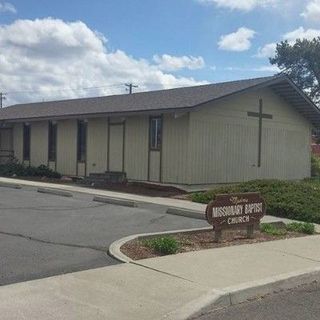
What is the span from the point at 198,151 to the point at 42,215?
30.7 ft

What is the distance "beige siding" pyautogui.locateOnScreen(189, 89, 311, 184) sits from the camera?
2135 centimetres

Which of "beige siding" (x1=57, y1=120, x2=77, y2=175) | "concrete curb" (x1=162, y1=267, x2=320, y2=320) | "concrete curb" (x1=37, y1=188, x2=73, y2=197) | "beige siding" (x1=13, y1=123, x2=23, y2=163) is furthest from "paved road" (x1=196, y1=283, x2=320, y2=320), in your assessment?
"beige siding" (x1=13, y1=123, x2=23, y2=163)

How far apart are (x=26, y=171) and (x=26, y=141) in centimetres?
309

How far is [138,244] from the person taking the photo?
9.42 meters

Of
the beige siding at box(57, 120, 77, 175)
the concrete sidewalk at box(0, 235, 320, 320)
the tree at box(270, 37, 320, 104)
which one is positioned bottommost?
the concrete sidewalk at box(0, 235, 320, 320)

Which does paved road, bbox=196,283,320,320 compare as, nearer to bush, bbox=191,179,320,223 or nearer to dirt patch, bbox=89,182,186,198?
bush, bbox=191,179,320,223

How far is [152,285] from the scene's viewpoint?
6918 mm

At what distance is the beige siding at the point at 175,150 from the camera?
20.8 metres

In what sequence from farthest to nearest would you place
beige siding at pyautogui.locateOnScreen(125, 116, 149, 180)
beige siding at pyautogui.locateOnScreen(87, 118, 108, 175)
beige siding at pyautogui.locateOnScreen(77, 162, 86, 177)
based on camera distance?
beige siding at pyautogui.locateOnScreen(77, 162, 86, 177) < beige siding at pyautogui.locateOnScreen(87, 118, 108, 175) < beige siding at pyautogui.locateOnScreen(125, 116, 149, 180)

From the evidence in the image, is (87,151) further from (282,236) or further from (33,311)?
(33,311)

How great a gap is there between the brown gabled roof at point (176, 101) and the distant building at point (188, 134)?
1.9 inches

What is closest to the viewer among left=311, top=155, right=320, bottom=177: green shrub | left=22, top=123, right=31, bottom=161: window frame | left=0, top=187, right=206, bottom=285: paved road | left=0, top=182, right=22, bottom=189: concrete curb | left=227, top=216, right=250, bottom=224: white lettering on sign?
left=0, top=187, right=206, bottom=285: paved road

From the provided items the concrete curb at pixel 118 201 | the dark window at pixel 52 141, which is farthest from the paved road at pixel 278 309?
the dark window at pixel 52 141

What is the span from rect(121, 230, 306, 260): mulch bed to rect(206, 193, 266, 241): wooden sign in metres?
0.25
